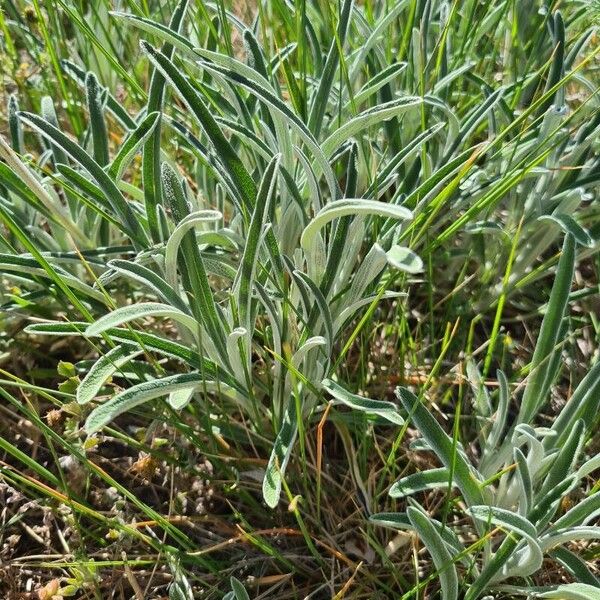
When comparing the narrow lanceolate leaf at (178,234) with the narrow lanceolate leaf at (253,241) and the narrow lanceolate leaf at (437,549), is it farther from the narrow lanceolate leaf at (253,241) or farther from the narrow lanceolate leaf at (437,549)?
the narrow lanceolate leaf at (437,549)

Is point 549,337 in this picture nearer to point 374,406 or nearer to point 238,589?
point 374,406

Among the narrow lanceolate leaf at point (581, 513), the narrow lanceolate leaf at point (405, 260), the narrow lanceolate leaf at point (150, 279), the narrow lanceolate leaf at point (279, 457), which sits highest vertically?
the narrow lanceolate leaf at point (405, 260)

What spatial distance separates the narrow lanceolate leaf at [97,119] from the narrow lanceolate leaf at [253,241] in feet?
1.44

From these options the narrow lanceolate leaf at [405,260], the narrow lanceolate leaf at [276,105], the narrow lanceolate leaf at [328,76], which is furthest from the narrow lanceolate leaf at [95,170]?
the narrow lanceolate leaf at [405,260]

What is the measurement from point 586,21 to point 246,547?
136cm

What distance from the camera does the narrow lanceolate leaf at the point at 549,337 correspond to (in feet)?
3.45

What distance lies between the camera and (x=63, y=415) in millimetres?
1298

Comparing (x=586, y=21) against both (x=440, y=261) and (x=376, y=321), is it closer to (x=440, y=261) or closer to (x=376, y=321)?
(x=440, y=261)

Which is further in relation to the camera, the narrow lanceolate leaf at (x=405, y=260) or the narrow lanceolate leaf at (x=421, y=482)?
the narrow lanceolate leaf at (x=421, y=482)

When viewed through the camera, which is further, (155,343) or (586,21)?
(586,21)

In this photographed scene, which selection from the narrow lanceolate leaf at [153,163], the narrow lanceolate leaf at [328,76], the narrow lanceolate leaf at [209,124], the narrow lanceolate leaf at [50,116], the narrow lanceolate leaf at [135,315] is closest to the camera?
the narrow lanceolate leaf at [135,315]

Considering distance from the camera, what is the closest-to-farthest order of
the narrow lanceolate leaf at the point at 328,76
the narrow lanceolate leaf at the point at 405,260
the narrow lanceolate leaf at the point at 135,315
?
1. the narrow lanceolate leaf at the point at 405,260
2. the narrow lanceolate leaf at the point at 135,315
3. the narrow lanceolate leaf at the point at 328,76

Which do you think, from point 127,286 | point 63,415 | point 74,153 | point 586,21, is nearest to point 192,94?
point 74,153

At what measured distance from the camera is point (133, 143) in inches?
45.1
